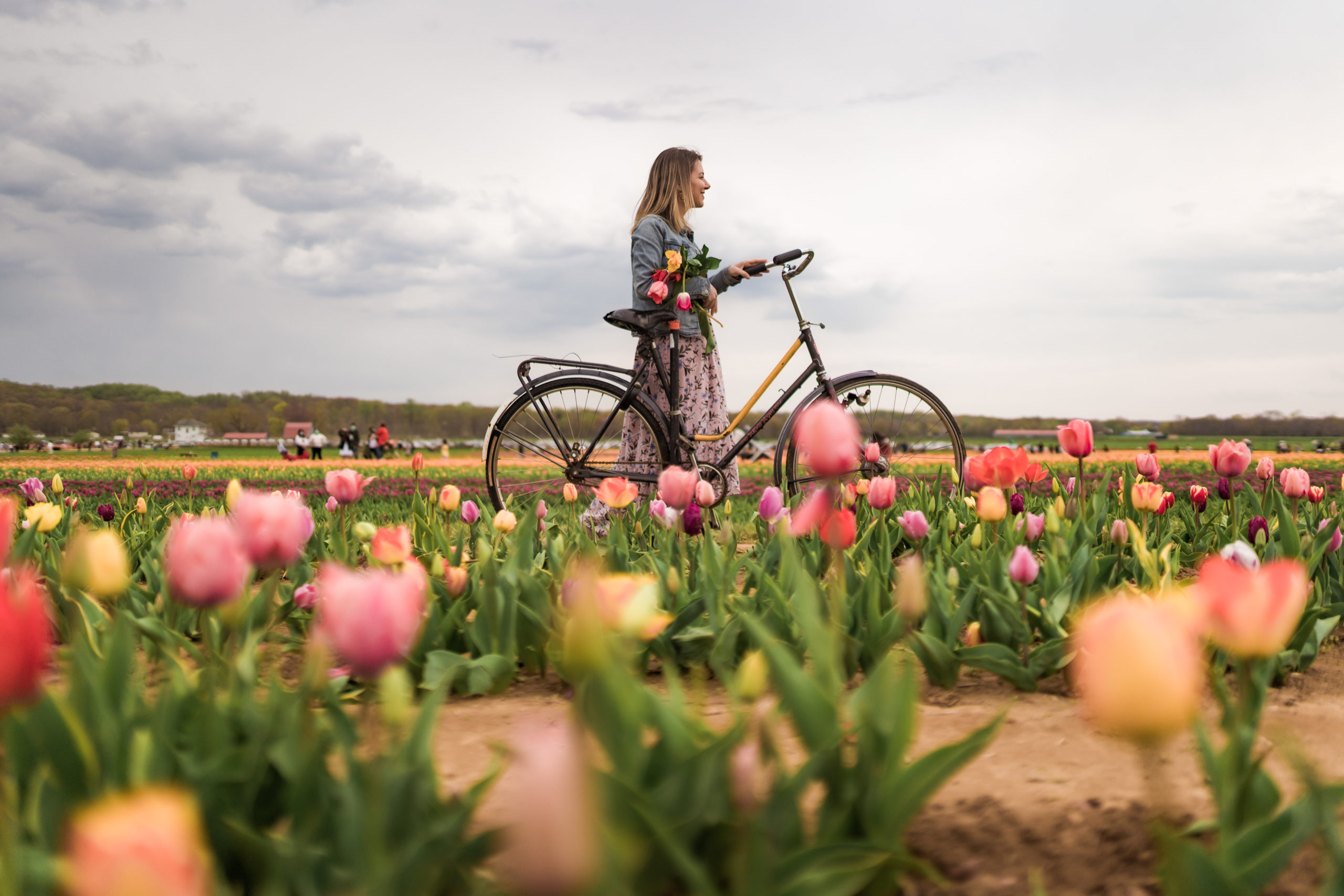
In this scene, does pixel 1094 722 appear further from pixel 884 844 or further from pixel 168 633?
pixel 168 633

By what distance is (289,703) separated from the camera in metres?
1.23

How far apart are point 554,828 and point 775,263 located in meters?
5.01

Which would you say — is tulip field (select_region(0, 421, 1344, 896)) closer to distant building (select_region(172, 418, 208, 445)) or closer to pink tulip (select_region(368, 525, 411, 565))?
pink tulip (select_region(368, 525, 411, 565))

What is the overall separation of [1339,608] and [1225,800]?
176cm

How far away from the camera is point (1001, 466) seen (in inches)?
103

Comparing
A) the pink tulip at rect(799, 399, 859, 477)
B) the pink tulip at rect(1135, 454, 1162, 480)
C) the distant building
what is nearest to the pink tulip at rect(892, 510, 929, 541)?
the pink tulip at rect(1135, 454, 1162, 480)

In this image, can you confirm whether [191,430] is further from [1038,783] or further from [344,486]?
[1038,783]

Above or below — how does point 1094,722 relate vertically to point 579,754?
below

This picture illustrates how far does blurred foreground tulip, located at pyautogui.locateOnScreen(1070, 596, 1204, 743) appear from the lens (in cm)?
77

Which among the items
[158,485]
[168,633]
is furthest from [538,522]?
[158,485]

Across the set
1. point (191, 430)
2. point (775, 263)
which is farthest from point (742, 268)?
point (191, 430)

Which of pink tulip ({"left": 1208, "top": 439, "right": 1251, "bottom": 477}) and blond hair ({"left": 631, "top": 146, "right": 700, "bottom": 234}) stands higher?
blond hair ({"left": 631, "top": 146, "right": 700, "bottom": 234})

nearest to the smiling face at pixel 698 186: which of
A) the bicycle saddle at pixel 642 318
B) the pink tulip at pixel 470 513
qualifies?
the bicycle saddle at pixel 642 318

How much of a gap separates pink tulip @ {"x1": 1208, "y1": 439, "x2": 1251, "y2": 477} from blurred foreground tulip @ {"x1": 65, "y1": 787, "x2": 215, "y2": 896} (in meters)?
3.14
